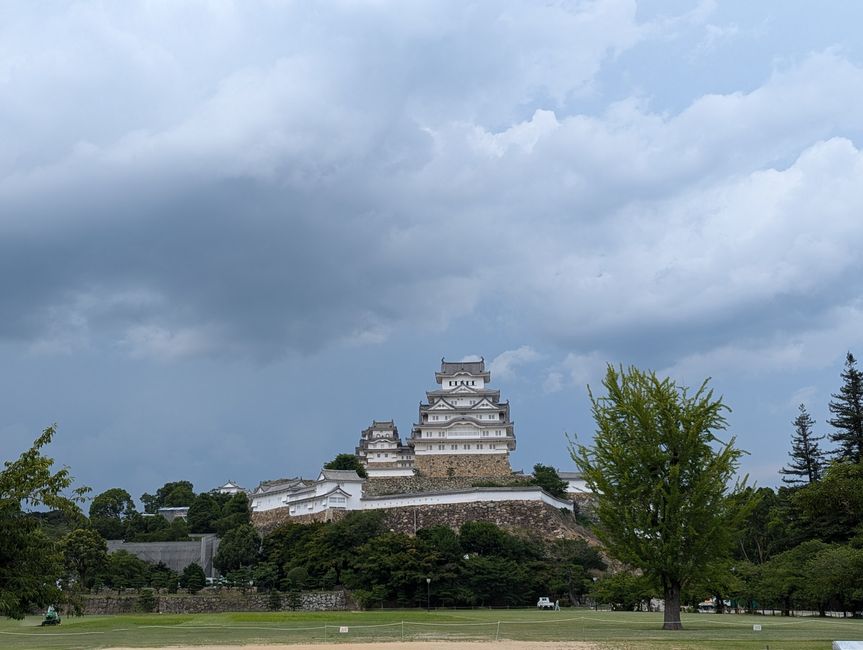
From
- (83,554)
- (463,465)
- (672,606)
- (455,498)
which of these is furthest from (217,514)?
(672,606)

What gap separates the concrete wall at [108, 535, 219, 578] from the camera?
6512cm

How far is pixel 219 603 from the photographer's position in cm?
5075

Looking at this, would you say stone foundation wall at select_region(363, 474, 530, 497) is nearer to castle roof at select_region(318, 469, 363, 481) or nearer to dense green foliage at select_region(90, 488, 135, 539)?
castle roof at select_region(318, 469, 363, 481)

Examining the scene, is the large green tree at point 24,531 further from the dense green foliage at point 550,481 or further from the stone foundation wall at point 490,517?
the dense green foliage at point 550,481

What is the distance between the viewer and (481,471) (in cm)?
7494

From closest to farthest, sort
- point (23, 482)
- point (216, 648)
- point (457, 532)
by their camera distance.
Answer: point (23, 482)
point (216, 648)
point (457, 532)

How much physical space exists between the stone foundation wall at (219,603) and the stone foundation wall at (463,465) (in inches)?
1012

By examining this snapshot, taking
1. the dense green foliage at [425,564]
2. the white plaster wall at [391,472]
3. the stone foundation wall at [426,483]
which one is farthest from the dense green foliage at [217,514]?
the white plaster wall at [391,472]

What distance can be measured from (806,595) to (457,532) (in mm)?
26308

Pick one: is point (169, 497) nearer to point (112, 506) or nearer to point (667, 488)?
point (112, 506)

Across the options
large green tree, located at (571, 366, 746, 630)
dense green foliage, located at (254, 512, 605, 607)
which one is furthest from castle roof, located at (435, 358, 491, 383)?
large green tree, located at (571, 366, 746, 630)

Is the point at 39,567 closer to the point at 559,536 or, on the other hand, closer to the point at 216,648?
the point at 216,648

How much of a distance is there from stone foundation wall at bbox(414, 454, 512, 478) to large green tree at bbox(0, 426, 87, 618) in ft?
205

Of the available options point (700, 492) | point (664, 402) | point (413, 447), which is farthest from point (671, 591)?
point (413, 447)
